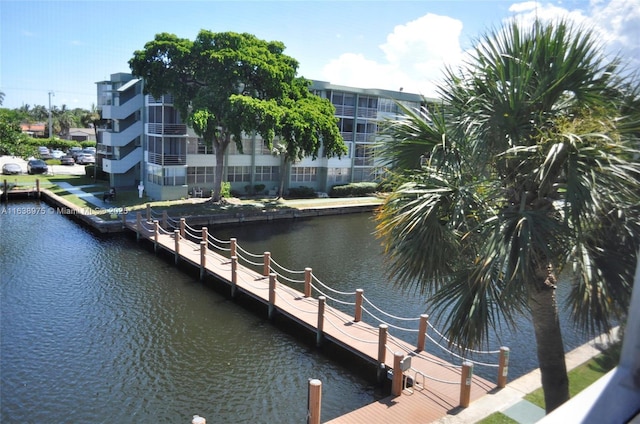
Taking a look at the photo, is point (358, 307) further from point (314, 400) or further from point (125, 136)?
point (125, 136)

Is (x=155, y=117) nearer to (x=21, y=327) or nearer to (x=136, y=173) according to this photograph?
(x=136, y=173)

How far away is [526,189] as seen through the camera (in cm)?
596

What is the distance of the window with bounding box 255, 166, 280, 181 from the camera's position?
41188mm

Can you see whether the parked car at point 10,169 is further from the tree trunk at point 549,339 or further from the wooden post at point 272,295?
the tree trunk at point 549,339

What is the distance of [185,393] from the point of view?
11.4 metres

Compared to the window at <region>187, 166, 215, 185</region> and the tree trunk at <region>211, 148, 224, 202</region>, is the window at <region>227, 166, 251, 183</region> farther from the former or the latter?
the tree trunk at <region>211, 148, 224, 202</region>

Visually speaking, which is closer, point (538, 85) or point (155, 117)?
point (538, 85)

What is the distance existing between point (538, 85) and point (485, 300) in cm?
273

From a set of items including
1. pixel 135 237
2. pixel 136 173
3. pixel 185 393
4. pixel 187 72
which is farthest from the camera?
pixel 136 173

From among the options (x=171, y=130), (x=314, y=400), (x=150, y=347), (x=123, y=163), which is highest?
(x=171, y=130)

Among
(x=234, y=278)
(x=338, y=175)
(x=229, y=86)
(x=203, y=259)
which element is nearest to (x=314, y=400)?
(x=234, y=278)

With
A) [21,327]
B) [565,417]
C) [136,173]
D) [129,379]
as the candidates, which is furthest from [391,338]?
[136,173]

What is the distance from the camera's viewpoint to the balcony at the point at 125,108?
3912 centimetres

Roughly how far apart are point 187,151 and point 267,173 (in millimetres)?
7587
